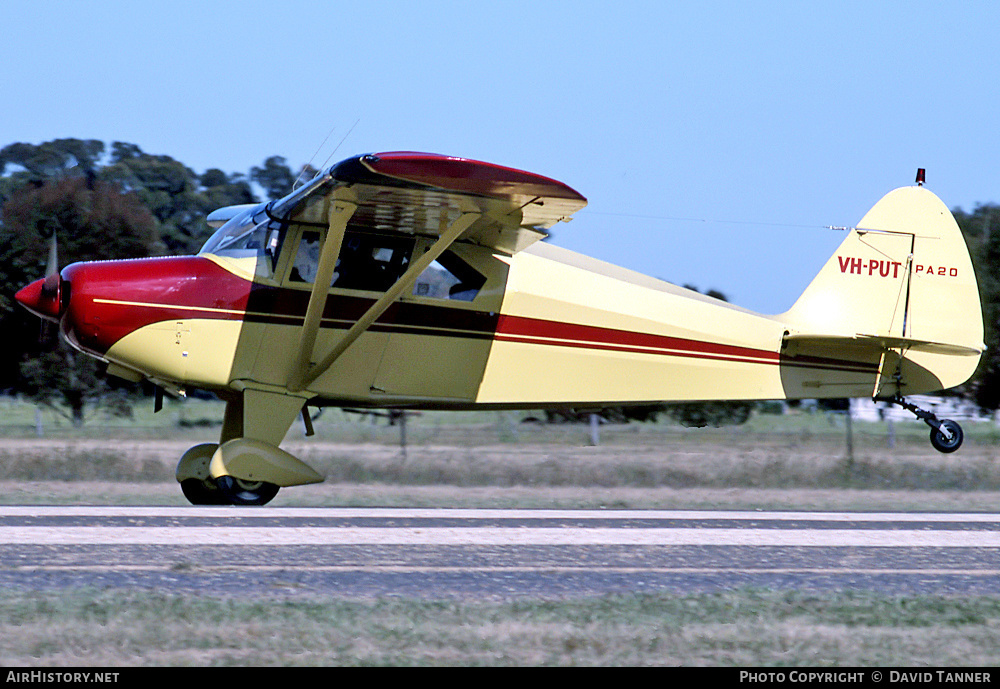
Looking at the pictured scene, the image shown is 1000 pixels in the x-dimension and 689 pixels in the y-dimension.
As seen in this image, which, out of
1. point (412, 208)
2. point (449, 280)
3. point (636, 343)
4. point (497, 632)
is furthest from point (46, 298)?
point (497, 632)

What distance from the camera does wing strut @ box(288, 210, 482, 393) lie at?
909 cm

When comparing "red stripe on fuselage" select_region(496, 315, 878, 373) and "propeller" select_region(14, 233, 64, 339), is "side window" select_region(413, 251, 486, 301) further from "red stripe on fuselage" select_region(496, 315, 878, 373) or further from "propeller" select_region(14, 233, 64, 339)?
"propeller" select_region(14, 233, 64, 339)

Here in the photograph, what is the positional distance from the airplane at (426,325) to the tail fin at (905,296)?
3 centimetres

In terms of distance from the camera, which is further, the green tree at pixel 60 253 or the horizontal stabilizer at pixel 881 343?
the green tree at pixel 60 253

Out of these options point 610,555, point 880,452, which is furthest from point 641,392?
point 880,452

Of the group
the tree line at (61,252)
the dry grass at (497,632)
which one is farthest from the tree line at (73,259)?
the dry grass at (497,632)

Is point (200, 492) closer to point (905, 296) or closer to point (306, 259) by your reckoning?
point (306, 259)

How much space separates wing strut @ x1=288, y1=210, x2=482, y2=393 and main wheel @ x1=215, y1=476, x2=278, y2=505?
0.90 m

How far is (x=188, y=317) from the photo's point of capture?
9547 mm

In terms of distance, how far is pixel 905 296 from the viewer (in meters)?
11.3

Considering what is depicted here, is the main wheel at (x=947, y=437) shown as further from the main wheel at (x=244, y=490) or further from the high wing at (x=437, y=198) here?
the main wheel at (x=244, y=490)

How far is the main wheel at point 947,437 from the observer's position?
11.1 metres

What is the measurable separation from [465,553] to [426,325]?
326cm

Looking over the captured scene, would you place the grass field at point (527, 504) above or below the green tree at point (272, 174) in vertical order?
below
